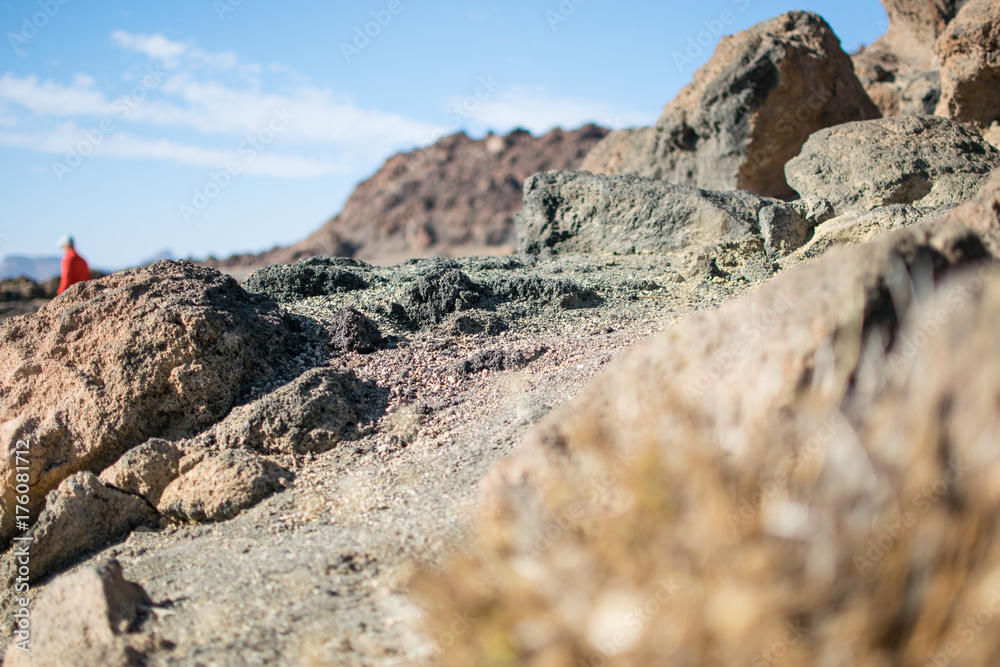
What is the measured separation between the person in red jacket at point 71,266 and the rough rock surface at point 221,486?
4456 mm

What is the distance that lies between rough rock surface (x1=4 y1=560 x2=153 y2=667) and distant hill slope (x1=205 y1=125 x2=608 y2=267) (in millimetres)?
31275

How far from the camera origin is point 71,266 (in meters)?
7.25

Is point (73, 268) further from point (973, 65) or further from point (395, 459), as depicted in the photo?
point (973, 65)

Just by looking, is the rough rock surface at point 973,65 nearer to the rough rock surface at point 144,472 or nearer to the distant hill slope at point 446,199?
the rough rock surface at point 144,472

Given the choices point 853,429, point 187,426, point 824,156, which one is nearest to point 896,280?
point 853,429

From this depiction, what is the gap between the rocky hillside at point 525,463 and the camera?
1.50 metres

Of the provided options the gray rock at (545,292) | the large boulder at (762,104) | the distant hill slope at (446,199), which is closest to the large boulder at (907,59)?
the large boulder at (762,104)

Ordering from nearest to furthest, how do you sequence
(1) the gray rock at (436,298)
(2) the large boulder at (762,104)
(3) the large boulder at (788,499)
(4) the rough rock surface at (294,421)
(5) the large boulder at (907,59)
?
Answer: (3) the large boulder at (788,499)
(4) the rough rock surface at (294,421)
(1) the gray rock at (436,298)
(2) the large boulder at (762,104)
(5) the large boulder at (907,59)

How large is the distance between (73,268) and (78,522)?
442 centimetres

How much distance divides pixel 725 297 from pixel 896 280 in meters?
3.97

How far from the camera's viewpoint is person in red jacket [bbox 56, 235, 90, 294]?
7.25m

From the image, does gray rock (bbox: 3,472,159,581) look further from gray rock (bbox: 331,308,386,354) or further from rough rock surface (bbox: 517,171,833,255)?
rough rock surface (bbox: 517,171,833,255)

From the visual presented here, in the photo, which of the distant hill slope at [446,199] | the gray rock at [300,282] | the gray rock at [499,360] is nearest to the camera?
the gray rock at [499,360]

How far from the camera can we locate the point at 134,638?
2.39 m
